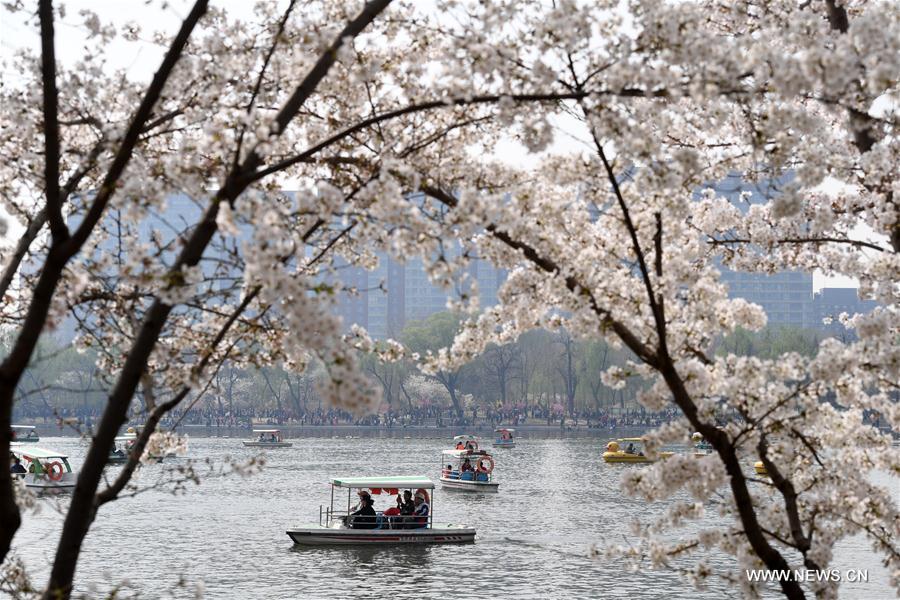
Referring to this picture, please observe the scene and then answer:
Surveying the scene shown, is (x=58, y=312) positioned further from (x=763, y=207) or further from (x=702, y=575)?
(x=763, y=207)

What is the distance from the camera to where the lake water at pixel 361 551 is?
31.0 meters

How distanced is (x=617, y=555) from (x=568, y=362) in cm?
14204

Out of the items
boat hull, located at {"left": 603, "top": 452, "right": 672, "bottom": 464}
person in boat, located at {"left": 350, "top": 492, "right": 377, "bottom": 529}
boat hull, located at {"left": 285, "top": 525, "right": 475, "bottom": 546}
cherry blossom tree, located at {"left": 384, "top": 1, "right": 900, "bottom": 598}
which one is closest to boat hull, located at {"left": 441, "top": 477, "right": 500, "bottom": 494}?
boat hull, located at {"left": 285, "top": 525, "right": 475, "bottom": 546}

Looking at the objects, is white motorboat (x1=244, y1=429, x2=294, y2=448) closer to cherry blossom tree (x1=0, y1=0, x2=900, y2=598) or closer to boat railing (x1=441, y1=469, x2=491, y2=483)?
boat railing (x1=441, y1=469, x2=491, y2=483)

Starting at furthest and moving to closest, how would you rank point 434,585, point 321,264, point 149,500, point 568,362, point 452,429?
point 568,362, point 452,429, point 149,500, point 434,585, point 321,264

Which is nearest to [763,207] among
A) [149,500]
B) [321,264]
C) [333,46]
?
[321,264]

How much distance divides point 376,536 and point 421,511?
2401mm

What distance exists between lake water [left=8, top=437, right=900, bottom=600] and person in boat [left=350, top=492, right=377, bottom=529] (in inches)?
38.2

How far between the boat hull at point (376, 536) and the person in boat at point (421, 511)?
50 centimetres

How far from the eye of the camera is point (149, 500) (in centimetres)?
5703

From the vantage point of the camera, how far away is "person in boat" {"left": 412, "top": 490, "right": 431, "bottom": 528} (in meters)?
39.2

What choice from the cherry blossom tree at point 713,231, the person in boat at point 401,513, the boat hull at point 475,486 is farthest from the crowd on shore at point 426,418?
the cherry blossom tree at point 713,231

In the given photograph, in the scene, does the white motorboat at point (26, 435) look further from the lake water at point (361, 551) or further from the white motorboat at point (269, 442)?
the lake water at point (361, 551)

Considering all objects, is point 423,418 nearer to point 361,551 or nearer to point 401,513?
point 401,513
